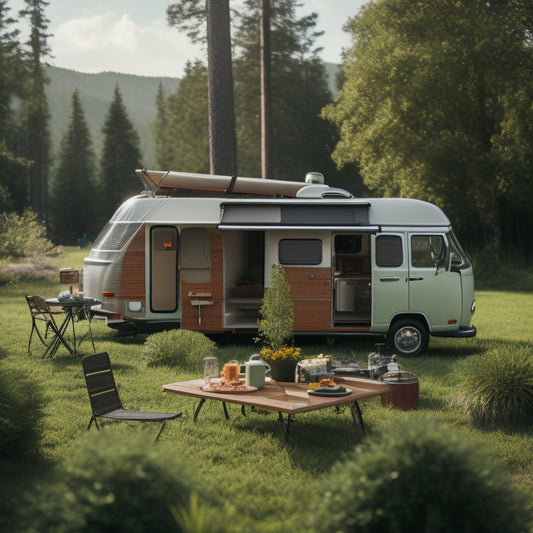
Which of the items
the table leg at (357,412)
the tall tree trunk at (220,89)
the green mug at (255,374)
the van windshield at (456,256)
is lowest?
the table leg at (357,412)

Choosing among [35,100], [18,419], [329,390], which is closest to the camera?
[18,419]

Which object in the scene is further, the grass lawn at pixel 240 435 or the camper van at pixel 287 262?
the camper van at pixel 287 262

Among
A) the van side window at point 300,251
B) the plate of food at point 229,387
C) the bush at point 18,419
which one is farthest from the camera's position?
the van side window at point 300,251

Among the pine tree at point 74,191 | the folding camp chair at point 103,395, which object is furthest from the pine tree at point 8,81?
the folding camp chair at point 103,395

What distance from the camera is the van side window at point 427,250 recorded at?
13.5 m

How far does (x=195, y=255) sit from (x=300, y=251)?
193cm

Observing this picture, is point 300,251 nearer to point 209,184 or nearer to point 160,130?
point 209,184

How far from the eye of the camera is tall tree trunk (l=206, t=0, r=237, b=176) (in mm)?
17953

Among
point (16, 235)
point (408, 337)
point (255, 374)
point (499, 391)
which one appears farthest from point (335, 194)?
point (16, 235)

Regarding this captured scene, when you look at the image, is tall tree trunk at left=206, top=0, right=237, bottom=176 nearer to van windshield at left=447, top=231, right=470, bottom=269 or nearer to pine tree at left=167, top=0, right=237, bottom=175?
pine tree at left=167, top=0, right=237, bottom=175

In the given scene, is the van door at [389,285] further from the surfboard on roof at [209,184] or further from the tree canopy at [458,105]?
the tree canopy at [458,105]

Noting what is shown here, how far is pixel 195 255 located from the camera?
1412 centimetres

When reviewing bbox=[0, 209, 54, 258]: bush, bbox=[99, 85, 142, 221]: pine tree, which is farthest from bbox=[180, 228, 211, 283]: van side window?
bbox=[99, 85, 142, 221]: pine tree

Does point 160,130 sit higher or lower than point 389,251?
higher
